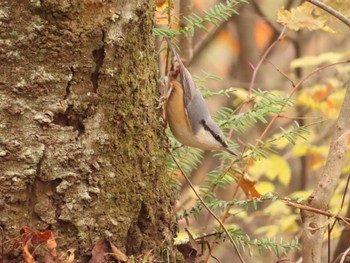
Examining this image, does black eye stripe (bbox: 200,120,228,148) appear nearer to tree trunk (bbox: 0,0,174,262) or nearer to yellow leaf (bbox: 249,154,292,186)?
tree trunk (bbox: 0,0,174,262)

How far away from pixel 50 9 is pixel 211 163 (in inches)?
164

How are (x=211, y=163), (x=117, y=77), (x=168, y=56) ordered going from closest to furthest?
(x=117, y=77) → (x=168, y=56) → (x=211, y=163)

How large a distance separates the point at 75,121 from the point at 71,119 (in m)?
0.01

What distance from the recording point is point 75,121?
1648mm

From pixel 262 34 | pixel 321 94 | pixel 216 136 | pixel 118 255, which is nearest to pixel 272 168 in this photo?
pixel 321 94

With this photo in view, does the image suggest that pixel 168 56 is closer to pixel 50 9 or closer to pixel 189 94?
pixel 189 94

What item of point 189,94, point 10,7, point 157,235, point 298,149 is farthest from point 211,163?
point 10,7

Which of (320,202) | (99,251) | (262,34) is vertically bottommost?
(262,34)

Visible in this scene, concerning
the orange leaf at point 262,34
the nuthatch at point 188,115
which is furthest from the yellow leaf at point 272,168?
the nuthatch at point 188,115

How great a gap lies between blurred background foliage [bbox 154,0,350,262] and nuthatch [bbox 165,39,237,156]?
1.7 inches

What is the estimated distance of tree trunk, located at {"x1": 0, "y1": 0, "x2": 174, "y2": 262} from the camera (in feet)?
5.15

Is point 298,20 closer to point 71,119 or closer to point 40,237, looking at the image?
point 71,119

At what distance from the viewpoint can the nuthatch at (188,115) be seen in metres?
2.16

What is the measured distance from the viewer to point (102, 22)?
1.65 meters
